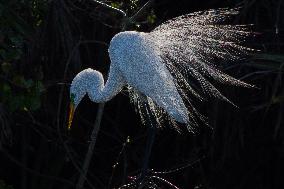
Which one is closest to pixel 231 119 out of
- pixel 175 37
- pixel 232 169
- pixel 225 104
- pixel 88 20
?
pixel 225 104

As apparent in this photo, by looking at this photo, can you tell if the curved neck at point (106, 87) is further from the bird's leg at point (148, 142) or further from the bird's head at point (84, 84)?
the bird's leg at point (148, 142)

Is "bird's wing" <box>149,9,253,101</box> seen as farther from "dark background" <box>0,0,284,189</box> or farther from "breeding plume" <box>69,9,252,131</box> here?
"dark background" <box>0,0,284,189</box>

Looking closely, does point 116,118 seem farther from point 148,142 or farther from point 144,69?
point 144,69

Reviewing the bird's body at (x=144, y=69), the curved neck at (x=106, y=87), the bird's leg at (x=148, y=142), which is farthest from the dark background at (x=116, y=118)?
the bird's body at (x=144, y=69)

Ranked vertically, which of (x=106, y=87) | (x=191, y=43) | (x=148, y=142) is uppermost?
(x=191, y=43)

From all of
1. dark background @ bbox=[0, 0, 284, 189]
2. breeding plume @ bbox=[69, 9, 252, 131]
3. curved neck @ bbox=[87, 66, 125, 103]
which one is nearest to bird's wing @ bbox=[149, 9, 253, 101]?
breeding plume @ bbox=[69, 9, 252, 131]

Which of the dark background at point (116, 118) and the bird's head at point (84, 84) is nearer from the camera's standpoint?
the bird's head at point (84, 84)

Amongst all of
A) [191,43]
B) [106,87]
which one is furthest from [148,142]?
[191,43]

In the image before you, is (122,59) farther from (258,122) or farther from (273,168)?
(273,168)

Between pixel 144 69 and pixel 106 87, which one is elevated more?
pixel 144 69
